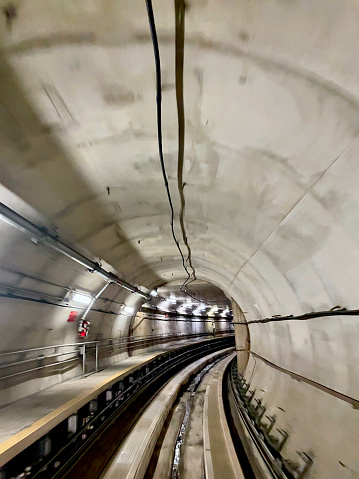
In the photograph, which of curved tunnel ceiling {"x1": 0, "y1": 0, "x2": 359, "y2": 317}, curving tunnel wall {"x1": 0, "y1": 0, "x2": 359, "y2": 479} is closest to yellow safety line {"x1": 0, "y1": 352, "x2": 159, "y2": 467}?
curving tunnel wall {"x1": 0, "y1": 0, "x2": 359, "y2": 479}

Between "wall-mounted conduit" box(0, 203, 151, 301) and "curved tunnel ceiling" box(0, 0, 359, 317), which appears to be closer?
"curved tunnel ceiling" box(0, 0, 359, 317)

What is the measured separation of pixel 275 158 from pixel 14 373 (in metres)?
5.46

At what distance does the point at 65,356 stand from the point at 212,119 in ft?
21.9

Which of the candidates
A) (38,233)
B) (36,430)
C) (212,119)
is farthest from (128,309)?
(212,119)

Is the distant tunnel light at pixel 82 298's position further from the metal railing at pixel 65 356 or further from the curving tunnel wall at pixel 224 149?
the curving tunnel wall at pixel 224 149

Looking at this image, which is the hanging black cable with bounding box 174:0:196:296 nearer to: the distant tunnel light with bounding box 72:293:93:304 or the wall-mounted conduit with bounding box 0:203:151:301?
the wall-mounted conduit with bounding box 0:203:151:301

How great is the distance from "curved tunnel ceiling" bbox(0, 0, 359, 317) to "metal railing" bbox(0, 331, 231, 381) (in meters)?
2.73

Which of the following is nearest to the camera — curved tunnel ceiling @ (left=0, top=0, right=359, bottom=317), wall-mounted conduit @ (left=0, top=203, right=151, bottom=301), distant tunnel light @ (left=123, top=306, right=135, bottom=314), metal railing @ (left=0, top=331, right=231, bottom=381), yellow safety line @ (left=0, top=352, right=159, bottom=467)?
curved tunnel ceiling @ (left=0, top=0, right=359, bottom=317)

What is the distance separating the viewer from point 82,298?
269 inches

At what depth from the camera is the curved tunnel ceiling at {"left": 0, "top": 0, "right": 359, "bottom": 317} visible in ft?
5.94

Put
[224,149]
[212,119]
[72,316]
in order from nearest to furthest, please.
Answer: [212,119] → [224,149] → [72,316]

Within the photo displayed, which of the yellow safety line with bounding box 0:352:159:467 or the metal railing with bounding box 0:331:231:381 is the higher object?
the metal railing with bounding box 0:331:231:381

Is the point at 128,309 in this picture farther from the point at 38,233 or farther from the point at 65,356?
the point at 38,233

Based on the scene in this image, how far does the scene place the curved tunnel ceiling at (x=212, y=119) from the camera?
5.94 feet
